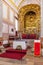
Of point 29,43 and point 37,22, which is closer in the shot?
point 29,43

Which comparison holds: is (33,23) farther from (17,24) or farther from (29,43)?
(29,43)

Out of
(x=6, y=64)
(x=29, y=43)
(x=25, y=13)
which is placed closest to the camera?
(x=6, y=64)

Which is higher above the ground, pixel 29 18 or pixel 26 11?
pixel 26 11

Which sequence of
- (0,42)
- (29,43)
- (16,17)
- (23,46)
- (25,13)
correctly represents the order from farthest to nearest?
→ (25,13), (16,17), (29,43), (0,42), (23,46)

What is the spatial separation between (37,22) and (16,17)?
2920 mm

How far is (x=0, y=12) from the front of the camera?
11.0 m

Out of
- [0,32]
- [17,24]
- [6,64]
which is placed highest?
[17,24]

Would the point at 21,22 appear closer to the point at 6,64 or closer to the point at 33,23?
the point at 33,23

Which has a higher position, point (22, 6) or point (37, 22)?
point (22, 6)

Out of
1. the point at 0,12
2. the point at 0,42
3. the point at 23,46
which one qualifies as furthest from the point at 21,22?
the point at 23,46

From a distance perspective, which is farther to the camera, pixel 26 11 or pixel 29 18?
pixel 29 18

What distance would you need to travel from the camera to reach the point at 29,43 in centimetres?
1065

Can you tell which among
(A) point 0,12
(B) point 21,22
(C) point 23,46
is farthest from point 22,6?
(C) point 23,46

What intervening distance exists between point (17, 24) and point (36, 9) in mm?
3115
